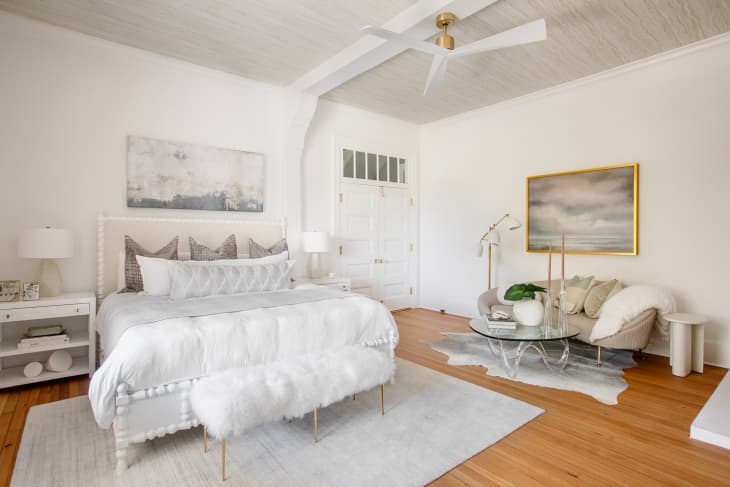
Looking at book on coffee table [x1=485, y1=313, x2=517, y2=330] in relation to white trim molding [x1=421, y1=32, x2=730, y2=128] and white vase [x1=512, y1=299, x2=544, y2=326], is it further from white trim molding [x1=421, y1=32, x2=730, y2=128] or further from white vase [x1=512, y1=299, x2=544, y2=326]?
white trim molding [x1=421, y1=32, x2=730, y2=128]

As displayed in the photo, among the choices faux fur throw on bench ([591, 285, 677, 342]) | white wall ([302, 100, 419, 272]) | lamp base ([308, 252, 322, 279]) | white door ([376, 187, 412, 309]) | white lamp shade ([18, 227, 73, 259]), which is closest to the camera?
white lamp shade ([18, 227, 73, 259])

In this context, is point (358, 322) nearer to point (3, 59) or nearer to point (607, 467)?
point (607, 467)

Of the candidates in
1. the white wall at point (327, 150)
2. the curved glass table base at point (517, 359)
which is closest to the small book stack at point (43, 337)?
the white wall at point (327, 150)

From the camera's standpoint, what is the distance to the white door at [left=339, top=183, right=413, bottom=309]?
554 cm

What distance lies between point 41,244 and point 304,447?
8.62 ft

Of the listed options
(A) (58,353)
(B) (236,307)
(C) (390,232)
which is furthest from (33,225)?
(C) (390,232)

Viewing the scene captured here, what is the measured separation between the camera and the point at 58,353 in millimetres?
3242

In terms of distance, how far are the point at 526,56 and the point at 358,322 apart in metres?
3.09

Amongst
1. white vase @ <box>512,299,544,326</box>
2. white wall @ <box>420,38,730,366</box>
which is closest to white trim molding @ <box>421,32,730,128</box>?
white wall @ <box>420,38,730,366</box>

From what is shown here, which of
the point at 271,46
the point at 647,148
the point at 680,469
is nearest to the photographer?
the point at 680,469

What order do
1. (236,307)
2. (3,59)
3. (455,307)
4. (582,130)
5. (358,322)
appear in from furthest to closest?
(455,307) < (582,130) < (3,59) < (358,322) < (236,307)

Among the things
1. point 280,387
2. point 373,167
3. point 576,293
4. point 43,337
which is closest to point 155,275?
point 43,337

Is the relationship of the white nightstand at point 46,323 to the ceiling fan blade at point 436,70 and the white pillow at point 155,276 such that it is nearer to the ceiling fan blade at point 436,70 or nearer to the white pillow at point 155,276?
the white pillow at point 155,276

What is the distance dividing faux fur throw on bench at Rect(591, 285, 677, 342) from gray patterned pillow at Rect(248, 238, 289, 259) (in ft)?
10.5
